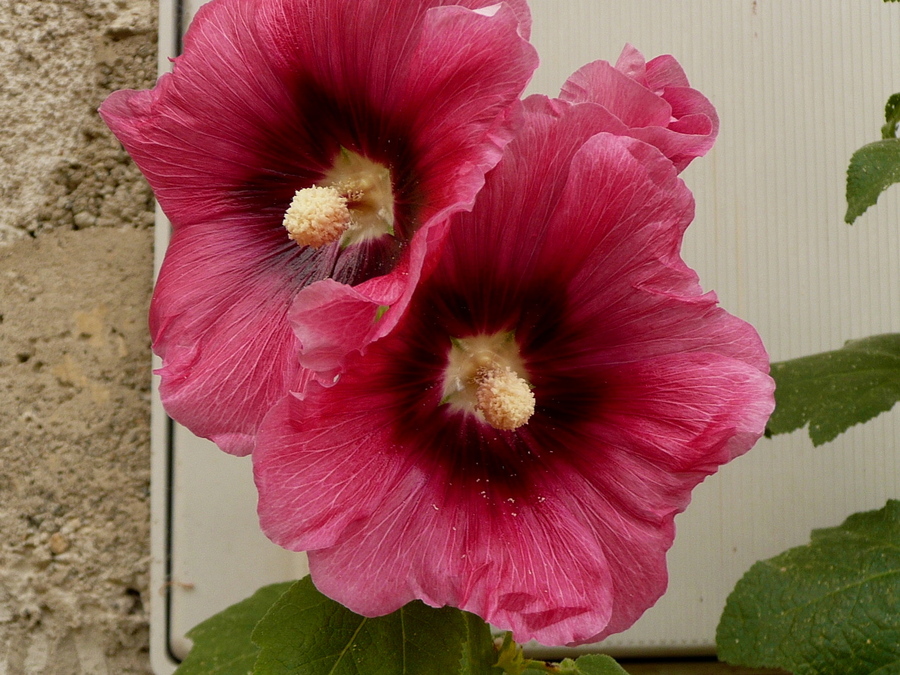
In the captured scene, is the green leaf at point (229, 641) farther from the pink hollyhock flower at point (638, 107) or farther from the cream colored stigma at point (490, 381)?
the pink hollyhock flower at point (638, 107)

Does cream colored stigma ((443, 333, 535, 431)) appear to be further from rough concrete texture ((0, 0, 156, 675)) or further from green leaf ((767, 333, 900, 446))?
rough concrete texture ((0, 0, 156, 675))

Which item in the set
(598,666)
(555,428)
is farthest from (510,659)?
(555,428)

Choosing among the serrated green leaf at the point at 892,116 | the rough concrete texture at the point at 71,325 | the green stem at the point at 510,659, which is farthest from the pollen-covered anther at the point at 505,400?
the rough concrete texture at the point at 71,325

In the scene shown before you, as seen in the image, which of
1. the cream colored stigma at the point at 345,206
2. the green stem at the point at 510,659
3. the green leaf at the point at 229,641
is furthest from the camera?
the green leaf at the point at 229,641

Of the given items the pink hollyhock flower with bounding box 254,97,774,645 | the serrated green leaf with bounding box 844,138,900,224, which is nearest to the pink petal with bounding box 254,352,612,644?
the pink hollyhock flower with bounding box 254,97,774,645

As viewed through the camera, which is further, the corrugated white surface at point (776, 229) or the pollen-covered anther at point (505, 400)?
the corrugated white surface at point (776, 229)

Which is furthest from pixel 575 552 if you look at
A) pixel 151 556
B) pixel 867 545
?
pixel 151 556
